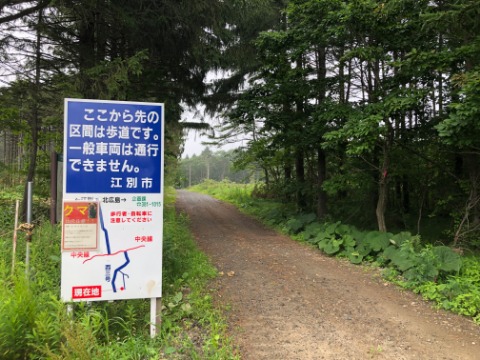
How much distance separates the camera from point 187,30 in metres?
8.38

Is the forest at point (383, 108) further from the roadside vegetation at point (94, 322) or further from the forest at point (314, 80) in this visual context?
the roadside vegetation at point (94, 322)

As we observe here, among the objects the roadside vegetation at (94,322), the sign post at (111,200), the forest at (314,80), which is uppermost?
the forest at (314,80)

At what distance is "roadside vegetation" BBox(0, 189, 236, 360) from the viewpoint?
3.04m

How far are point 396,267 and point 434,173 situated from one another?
456cm

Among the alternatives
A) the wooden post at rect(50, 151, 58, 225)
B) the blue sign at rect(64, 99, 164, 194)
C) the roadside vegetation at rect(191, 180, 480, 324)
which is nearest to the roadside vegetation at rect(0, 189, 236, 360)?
the wooden post at rect(50, 151, 58, 225)

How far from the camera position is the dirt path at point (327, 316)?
12.0 ft

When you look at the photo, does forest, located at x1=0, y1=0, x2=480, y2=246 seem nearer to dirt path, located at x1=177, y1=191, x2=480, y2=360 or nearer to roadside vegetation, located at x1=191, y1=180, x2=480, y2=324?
roadside vegetation, located at x1=191, y1=180, x2=480, y2=324

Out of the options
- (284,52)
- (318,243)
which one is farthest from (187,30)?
(318,243)

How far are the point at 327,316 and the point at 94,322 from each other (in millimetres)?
2825

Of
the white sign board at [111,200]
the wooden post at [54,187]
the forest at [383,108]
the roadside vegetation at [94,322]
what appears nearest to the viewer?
the roadside vegetation at [94,322]

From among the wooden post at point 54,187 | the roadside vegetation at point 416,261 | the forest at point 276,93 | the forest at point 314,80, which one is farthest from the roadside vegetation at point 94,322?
the forest at point 314,80

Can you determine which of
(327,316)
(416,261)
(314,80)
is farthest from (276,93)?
(327,316)

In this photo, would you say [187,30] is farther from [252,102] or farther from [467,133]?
[467,133]

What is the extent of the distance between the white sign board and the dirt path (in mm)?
1425
